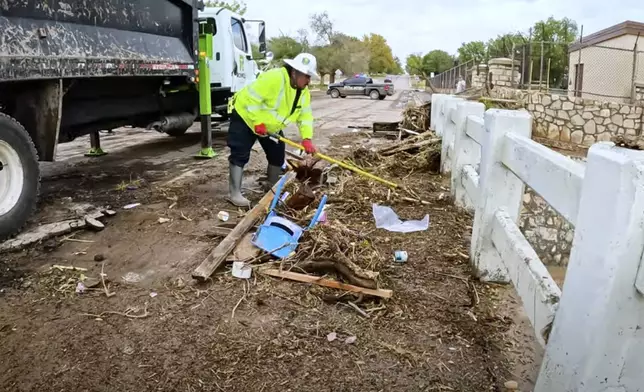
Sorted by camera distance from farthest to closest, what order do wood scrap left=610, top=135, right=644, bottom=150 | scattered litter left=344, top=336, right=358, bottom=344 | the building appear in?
the building < wood scrap left=610, top=135, right=644, bottom=150 < scattered litter left=344, top=336, right=358, bottom=344

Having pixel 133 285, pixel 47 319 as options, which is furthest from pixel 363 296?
pixel 47 319

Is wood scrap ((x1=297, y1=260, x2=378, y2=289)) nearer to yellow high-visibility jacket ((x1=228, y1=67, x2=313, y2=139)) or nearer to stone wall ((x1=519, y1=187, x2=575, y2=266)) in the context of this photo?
yellow high-visibility jacket ((x1=228, y1=67, x2=313, y2=139))

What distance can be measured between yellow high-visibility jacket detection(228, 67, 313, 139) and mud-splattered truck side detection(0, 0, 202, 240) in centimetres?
150

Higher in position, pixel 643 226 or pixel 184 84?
pixel 184 84

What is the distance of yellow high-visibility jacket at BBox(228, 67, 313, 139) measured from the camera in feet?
16.5

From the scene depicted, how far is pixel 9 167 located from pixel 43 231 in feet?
1.89

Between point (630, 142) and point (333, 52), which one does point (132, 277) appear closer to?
point (630, 142)

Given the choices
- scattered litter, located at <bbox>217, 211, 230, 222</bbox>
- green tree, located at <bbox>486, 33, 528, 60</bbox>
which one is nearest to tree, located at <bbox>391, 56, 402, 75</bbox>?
green tree, located at <bbox>486, 33, 528, 60</bbox>

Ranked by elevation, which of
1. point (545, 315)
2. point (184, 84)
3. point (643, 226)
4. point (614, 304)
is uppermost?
point (184, 84)

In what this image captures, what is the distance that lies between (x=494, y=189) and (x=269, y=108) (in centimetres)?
261

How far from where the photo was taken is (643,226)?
154 centimetres

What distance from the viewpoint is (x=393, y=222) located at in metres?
4.61

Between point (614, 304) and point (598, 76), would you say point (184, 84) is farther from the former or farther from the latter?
point (598, 76)

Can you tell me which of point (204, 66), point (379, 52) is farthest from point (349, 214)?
point (379, 52)
